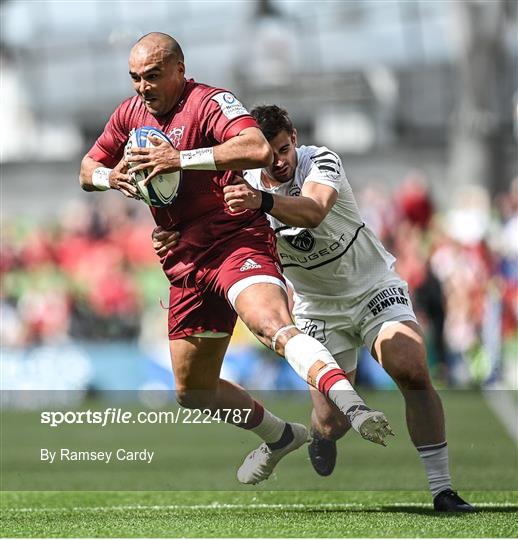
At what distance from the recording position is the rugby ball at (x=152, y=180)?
24.0 feet

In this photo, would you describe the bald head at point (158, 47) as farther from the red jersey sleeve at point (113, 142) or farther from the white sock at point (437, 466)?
the white sock at point (437, 466)

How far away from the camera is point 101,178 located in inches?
304

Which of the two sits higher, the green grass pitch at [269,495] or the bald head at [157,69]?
the bald head at [157,69]

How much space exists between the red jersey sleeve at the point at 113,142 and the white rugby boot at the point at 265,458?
2.06 metres

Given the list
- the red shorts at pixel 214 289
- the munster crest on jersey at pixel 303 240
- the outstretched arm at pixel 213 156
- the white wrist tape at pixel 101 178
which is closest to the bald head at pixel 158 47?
the outstretched arm at pixel 213 156

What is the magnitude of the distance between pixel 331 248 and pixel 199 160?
3.89 ft

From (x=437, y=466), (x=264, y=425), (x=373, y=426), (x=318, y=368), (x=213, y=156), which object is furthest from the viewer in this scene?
(x=264, y=425)

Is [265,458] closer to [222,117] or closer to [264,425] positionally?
[264,425]

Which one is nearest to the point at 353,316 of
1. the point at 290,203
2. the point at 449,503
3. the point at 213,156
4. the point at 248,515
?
the point at 290,203

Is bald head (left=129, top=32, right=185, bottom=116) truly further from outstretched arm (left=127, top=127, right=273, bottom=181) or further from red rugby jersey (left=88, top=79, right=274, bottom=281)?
outstretched arm (left=127, top=127, right=273, bottom=181)

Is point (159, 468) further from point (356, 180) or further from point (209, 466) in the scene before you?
point (356, 180)

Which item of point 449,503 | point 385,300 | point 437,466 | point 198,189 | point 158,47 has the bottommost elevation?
point 449,503

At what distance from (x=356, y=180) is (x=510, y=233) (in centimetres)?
598

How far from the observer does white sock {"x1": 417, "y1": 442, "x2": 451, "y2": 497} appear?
771 centimetres
